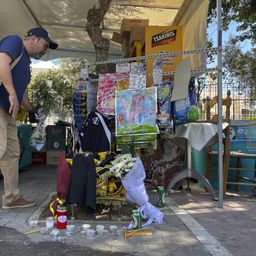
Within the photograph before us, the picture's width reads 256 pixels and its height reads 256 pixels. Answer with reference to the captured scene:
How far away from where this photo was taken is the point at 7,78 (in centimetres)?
431

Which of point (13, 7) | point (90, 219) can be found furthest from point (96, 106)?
point (13, 7)

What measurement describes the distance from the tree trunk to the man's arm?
2.36 meters

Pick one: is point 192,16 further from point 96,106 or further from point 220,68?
point 96,106

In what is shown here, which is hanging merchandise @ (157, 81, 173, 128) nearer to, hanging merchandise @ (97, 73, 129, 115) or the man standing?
hanging merchandise @ (97, 73, 129, 115)

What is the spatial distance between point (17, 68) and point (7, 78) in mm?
330

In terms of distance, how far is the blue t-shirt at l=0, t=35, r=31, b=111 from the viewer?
4.43 meters

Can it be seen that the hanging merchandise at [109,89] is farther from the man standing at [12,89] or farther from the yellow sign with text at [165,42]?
the yellow sign with text at [165,42]

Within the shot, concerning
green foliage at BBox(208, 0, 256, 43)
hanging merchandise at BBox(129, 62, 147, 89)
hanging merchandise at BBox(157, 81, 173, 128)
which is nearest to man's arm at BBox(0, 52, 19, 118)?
hanging merchandise at BBox(129, 62, 147, 89)

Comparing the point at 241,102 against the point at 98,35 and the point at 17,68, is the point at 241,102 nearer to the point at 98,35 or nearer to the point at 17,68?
the point at 98,35

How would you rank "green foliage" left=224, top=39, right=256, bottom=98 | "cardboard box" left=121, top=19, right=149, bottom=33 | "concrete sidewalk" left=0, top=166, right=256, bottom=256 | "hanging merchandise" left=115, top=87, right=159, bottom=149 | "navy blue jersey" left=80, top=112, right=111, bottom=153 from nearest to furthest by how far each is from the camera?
"concrete sidewalk" left=0, top=166, right=256, bottom=256
"hanging merchandise" left=115, top=87, right=159, bottom=149
"navy blue jersey" left=80, top=112, right=111, bottom=153
"cardboard box" left=121, top=19, right=149, bottom=33
"green foliage" left=224, top=39, right=256, bottom=98

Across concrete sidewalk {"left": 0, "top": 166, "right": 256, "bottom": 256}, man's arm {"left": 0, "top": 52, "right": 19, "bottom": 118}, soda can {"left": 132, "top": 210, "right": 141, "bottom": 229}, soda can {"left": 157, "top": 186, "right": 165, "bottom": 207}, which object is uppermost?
man's arm {"left": 0, "top": 52, "right": 19, "bottom": 118}

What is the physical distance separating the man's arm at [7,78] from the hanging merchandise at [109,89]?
1.37m

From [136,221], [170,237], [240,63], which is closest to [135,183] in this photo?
[136,221]

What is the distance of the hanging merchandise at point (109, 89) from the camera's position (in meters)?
5.45
